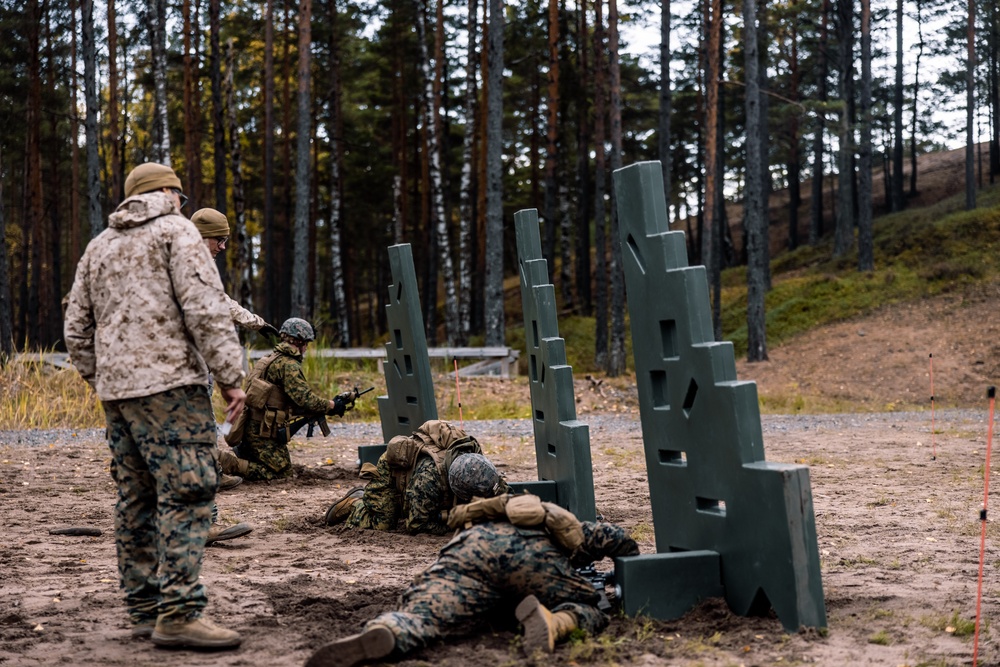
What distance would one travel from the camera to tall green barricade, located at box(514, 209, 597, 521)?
7.45m

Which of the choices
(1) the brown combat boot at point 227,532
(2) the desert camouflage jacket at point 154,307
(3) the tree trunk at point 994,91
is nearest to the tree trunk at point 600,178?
(1) the brown combat boot at point 227,532

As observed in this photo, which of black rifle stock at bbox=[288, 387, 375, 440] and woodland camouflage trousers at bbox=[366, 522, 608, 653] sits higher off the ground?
black rifle stock at bbox=[288, 387, 375, 440]

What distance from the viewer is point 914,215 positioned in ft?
122

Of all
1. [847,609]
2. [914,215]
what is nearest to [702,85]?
[914,215]

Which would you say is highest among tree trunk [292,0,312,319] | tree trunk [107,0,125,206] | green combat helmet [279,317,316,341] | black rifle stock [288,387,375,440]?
tree trunk [107,0,125,206]

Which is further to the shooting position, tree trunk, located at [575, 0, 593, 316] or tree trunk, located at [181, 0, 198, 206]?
tree trunk, located at [575, 0, 593, 316]

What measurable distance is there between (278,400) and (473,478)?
13.9 ft

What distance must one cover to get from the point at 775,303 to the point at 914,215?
987 centimetres

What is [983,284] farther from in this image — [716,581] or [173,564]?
[173,564]

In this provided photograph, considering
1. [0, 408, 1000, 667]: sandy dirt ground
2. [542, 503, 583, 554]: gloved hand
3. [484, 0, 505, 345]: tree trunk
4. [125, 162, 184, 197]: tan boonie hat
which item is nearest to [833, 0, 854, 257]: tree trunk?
[484, 0, 505, 345]: tree trunk

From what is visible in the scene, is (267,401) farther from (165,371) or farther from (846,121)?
(846,121)

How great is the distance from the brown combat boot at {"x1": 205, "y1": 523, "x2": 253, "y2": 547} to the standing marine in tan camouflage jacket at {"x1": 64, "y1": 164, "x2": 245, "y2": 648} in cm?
262

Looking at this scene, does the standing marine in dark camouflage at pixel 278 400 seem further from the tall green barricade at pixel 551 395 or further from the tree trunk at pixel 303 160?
the tree trunk at pixel 303 160

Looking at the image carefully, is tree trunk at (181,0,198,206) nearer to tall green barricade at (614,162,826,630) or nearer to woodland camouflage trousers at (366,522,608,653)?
tall green barricade at (614,162,826,630)
